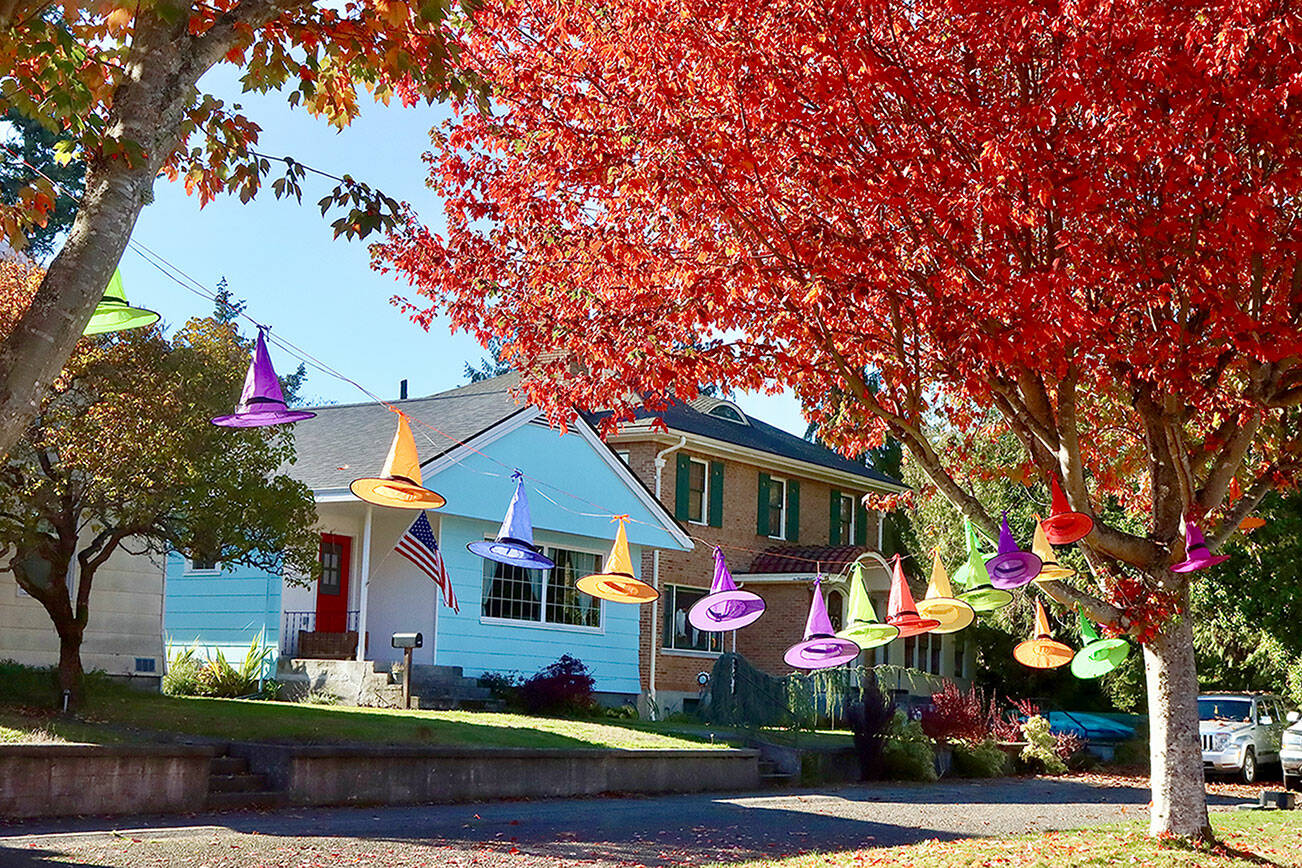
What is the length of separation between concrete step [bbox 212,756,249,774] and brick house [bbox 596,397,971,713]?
46.6 ft

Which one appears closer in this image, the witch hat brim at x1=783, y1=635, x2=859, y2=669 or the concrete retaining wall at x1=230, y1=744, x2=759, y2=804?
the witch hat brim at x1=783, y1=635, x2=859, y2=669

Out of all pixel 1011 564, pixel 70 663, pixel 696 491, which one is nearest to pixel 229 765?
pixel 70 663

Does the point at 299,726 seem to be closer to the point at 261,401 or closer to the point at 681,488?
the point at 261,401

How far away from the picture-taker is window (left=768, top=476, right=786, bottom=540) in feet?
116

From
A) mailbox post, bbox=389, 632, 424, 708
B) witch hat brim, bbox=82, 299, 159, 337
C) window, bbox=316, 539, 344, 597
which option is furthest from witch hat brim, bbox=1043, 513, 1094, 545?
window, bbox=316, 539, 344, 597

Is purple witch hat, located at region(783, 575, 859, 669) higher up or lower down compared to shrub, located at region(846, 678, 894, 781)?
higher up

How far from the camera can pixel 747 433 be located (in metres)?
36.1

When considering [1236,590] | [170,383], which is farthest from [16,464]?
[1236,590]

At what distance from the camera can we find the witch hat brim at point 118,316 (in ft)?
26.8

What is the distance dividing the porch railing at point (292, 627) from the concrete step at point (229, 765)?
9000 millimetres

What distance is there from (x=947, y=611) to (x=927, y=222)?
4.47 metres

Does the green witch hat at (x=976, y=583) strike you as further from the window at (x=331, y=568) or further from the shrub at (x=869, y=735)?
the window at (x=331, y=568)

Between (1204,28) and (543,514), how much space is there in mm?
18261

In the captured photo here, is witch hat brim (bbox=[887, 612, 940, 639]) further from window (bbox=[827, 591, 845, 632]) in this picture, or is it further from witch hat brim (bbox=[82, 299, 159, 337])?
window (bbox=[827, 591, 845, 632])
